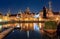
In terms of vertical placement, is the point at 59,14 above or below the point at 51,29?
above

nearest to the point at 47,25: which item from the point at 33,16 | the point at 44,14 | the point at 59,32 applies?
the point at 59,32

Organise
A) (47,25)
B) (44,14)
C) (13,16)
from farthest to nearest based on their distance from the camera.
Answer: (13,16) → (44,14) → (47,25)

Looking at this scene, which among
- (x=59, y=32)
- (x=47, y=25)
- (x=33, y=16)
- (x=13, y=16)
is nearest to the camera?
(x=47, y=25)

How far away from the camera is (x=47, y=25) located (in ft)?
49.4

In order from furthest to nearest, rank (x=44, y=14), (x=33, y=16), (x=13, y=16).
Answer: (x=13, y=16) < (x=33, y=16) < (x=44, y=14)

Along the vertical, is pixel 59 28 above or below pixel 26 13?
below

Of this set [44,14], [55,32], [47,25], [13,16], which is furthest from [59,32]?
[13,16]

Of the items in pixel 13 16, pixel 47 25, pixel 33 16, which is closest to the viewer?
pixel 47 25

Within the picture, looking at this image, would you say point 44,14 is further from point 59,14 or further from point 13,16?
point 13,16

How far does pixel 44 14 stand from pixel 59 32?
53.3ft

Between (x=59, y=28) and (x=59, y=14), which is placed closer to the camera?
(x=59, y=28)

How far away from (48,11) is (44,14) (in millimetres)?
1094

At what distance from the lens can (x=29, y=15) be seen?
37.1 meters

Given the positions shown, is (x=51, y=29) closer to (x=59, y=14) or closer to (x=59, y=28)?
(x=59, y=28)
